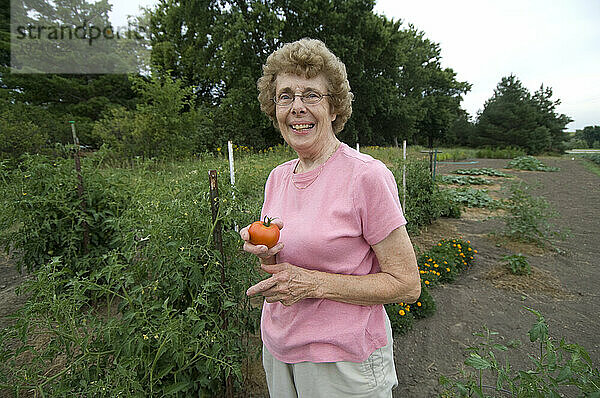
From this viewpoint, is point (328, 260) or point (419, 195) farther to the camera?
point (419, 195)

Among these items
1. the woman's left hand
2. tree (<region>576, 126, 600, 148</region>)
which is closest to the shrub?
the woman's left hand

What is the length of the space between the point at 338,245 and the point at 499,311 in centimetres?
306

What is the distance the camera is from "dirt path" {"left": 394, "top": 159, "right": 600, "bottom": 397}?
2.61 metres

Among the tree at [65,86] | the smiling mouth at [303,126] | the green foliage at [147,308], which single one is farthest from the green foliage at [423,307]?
the tree at [65,86]

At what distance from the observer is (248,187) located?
4805 mm

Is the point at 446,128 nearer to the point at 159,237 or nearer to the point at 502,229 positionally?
the point at 502,229

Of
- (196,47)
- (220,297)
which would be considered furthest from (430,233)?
(196,47)

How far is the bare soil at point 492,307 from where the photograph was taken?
8.43 feet

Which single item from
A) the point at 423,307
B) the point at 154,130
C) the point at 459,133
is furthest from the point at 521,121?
the point at 423,307

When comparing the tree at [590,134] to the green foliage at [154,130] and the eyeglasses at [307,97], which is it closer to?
the green foliage at [154,130]

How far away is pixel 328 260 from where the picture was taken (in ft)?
3.66

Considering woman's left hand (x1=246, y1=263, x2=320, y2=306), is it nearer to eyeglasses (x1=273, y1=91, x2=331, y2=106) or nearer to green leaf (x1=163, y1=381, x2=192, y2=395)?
eyeglasses (x1=273, y1=91, x2=331, y2=106)

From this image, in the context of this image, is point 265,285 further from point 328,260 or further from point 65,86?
point 65,86

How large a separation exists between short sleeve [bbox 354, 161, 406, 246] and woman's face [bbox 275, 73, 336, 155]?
0.26m
